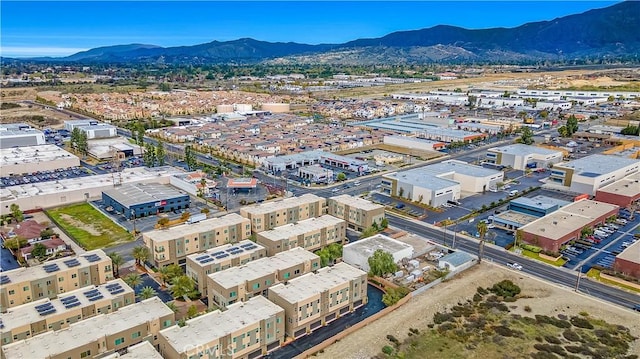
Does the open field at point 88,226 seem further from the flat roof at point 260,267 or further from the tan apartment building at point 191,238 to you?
the flat roof at point 260,267

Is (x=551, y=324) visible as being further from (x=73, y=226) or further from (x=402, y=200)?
(x=73, y=226)

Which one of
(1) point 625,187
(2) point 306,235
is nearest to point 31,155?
(2) point 306,235

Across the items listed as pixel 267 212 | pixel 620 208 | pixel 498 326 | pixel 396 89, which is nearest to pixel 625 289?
pixel 498 326

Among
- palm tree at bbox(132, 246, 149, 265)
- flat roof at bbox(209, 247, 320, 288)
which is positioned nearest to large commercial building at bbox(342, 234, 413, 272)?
flat roof at bbox(209, 247, 320, 288)

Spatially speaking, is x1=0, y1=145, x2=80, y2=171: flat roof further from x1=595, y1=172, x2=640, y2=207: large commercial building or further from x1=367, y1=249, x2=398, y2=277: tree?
x1=595, y1=172, x2=640, y2=207: large commercial building

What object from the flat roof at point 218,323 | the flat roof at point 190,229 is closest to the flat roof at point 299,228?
the flat roof at point 190,229

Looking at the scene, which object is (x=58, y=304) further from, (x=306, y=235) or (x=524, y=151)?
(x=524, y=151)
